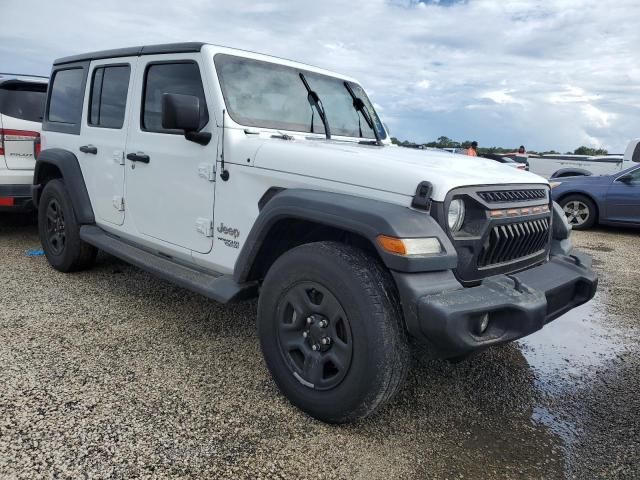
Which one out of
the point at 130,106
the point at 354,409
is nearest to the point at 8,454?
the point at 354,409

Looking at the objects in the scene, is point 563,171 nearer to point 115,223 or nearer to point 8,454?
point 115,223

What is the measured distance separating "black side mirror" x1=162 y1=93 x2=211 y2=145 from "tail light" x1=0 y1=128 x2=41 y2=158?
3.50 m

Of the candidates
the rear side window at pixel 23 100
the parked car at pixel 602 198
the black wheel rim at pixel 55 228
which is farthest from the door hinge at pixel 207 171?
the parked car at pixel 602 198

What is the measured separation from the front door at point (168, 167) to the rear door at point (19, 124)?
255 centimetres

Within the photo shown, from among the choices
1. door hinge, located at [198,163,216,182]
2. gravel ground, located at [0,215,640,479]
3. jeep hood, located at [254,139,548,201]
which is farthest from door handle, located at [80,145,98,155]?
jeep hood, located at [254,139,548,201]

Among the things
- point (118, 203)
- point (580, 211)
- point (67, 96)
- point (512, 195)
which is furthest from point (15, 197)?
point (580, 211)

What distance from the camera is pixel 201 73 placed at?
3244 mm

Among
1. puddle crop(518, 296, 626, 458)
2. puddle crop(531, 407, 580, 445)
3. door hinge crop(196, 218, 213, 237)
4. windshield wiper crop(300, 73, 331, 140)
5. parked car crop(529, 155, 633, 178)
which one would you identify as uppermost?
parked car crop(529, 155, 633, 178)

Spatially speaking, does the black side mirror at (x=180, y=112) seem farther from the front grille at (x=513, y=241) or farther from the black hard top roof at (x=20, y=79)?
the black hard top roof at (x=20, y=79)

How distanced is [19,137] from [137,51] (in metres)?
2.64

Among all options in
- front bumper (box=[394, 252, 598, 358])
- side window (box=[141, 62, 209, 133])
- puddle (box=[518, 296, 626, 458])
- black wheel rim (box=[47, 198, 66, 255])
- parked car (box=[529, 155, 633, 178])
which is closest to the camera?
front bumper (box=[394, 252, 598, 358])

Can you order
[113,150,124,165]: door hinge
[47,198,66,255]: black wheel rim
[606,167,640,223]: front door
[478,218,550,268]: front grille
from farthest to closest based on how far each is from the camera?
[606,167,640,223]: front door < [47,198,66,255]: black wheel rim < [113,150,124,165]: door hinge < [478,218,550,268]: front grille

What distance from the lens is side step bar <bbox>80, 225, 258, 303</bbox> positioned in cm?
293

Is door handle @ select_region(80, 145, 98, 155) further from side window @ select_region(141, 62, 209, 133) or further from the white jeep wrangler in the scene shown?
side window @ select_region(141, 62, 209, 133)
